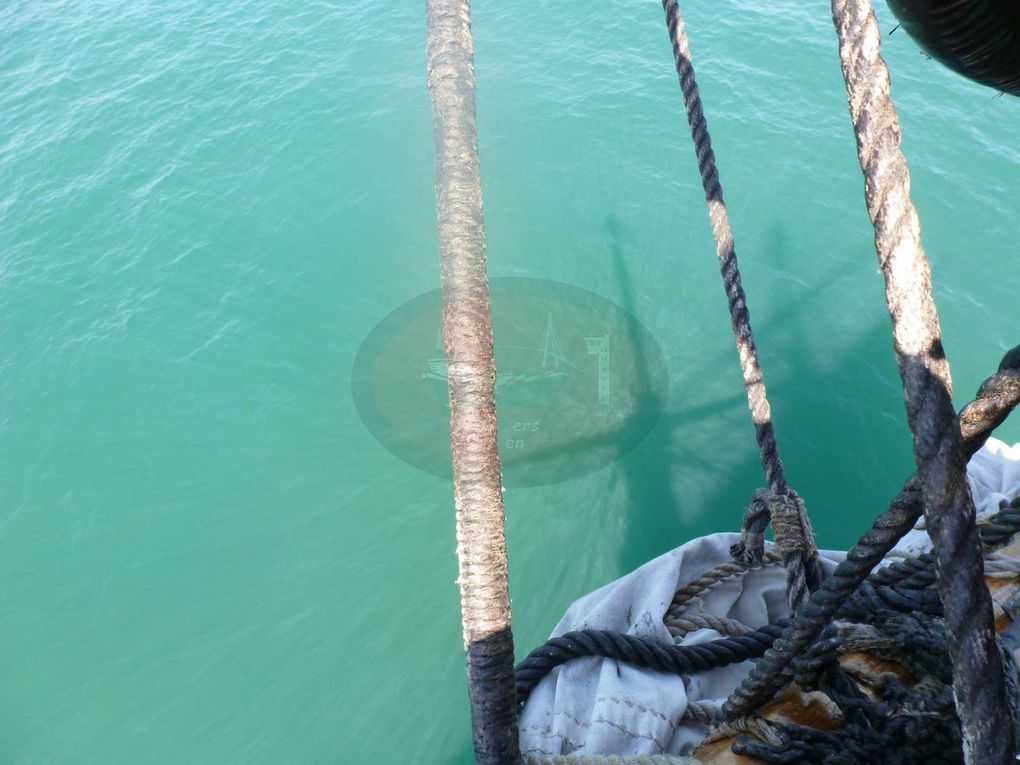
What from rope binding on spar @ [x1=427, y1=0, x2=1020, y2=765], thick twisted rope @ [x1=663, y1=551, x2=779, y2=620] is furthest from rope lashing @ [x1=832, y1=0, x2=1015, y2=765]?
thick twisted rope @ [x1=663, y1=551, x2=779, y2=620]

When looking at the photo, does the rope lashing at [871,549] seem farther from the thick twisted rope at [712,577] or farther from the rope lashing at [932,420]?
the thick twisted rope at [712,577]

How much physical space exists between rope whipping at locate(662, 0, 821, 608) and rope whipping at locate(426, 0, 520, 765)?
4.79 feet

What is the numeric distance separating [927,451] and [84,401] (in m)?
9.47

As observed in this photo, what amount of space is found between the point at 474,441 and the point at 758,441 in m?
1.78

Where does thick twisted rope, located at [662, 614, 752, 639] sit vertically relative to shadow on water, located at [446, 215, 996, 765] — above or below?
above

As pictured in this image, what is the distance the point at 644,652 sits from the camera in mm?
3088

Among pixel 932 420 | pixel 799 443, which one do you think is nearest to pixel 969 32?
pixel 932 420

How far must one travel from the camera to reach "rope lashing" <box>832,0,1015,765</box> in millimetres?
1407

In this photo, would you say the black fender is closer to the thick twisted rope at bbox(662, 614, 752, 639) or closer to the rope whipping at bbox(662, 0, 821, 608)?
the rope whipping at bbox(662, 0, 821, 608)

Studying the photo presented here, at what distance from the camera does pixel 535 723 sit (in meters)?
2.85

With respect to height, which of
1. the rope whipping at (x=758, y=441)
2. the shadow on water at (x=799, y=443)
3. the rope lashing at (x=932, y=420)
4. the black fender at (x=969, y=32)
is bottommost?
the shadow on water at (x=799, y=443)

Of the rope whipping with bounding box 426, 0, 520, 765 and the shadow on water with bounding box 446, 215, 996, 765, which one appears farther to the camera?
the shadow on water with bounding box 446, 215, 996, 765

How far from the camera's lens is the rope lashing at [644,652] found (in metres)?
3.03

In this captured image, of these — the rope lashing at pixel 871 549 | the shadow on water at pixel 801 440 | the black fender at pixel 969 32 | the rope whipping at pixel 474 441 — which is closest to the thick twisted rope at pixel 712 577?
the rope lashing at pixel 871 549
